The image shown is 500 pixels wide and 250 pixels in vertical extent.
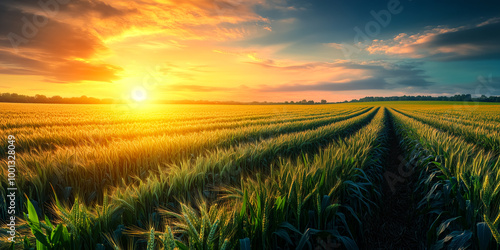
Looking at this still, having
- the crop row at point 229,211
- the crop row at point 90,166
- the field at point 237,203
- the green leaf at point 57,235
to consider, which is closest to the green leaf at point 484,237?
the field at point 237,203

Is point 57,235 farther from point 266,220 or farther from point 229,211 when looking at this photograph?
point 266,220

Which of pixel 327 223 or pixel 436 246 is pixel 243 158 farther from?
pixel 436 246

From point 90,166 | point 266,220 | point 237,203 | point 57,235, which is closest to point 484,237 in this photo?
point 266,220

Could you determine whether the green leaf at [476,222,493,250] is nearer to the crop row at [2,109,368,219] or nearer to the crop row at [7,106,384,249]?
the crop row at [7,106,384,249]

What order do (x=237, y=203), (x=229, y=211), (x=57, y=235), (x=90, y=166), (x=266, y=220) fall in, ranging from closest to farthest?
1. (x=57, y=235)
2. (x=266, y=220)
3. (x=229, y=211)
4. (x=237, y=203)
5. (x=90, y=166)

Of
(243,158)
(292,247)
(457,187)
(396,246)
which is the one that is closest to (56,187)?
(243,158)

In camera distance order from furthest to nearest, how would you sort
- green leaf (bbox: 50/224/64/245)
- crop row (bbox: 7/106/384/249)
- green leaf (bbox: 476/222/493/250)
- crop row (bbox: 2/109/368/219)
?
crop row (bbox: 2/109/368/219) → green leaf (bbox: 476/222/493/250) → crop row (bbox: 7/106/384/249) → green leaf (bbox: 50/224/64/245)

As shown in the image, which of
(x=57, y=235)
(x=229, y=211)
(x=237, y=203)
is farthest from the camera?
(x=237, y=203)

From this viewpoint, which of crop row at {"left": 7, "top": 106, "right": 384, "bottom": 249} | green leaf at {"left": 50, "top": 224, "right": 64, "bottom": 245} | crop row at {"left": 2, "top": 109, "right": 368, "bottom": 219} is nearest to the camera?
green leaf at {"left": 50, "top": 224, "right": 64, "bottom": 245}

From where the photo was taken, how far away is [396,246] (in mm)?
3305

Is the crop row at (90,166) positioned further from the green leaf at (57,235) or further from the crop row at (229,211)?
the green leaf at (57,235)

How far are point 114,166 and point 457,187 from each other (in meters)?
6.36

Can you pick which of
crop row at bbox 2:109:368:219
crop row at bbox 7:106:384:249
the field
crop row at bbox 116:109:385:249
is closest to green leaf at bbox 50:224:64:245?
the field

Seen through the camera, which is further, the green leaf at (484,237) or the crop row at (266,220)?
the green leaf at (484,237)
